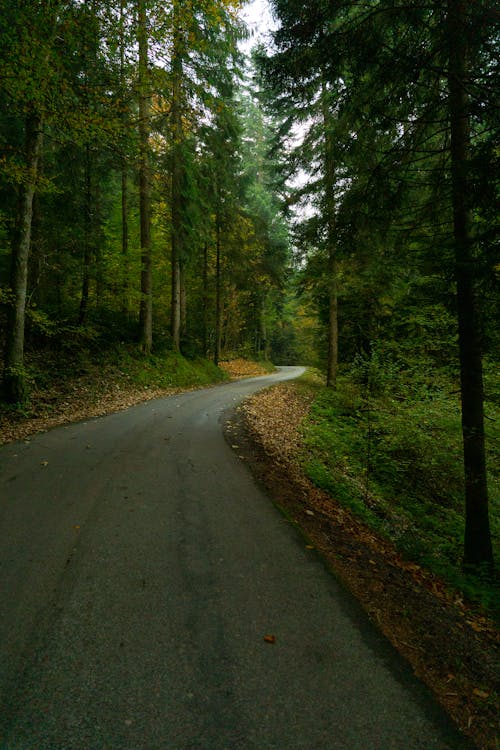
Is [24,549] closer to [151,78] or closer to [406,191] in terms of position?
[406,191]

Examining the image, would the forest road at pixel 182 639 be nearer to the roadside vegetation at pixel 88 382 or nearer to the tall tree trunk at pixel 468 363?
the tall tree trunk at pixel 468 363

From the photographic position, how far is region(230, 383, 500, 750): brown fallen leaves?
7.07ft

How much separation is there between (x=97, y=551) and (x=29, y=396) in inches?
304

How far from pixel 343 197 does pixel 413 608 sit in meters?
5.43

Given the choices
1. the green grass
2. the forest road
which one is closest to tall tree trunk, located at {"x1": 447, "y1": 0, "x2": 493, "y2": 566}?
the green grass

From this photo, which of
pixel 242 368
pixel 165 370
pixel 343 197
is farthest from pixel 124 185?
pixel 242 368

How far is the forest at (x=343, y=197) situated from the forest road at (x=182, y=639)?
2.41m

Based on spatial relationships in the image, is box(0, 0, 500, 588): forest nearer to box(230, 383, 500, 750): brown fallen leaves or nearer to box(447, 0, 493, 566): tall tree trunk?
box(447, 0, 493, 566): tall tree trunk

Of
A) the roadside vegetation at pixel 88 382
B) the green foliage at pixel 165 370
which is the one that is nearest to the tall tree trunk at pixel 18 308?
the roadside vegetation at pixel 88 382

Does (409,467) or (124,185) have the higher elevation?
(124,185)

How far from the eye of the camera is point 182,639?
7.79 feet

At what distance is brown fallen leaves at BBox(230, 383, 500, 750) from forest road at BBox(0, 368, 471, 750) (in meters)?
0.19

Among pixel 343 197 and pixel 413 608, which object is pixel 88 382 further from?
pixel 413 608

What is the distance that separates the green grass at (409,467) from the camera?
5734 millimetres
